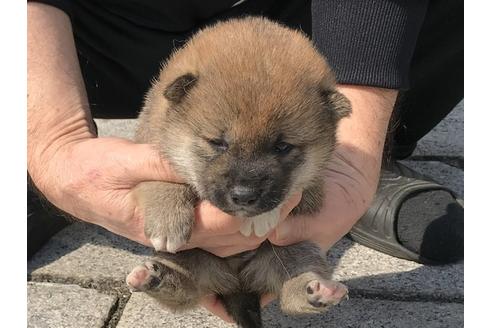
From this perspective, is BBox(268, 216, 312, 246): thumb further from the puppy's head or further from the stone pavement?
the stone pavement

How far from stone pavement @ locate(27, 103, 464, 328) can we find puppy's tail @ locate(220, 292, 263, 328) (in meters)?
0.21

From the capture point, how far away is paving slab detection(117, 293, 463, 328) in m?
3.35

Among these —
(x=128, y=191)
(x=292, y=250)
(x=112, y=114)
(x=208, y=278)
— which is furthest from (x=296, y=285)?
(x=112, y=114)

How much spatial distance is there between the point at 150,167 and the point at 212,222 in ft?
1.07

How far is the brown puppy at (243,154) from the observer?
2.62 meters

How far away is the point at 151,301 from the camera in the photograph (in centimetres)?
351

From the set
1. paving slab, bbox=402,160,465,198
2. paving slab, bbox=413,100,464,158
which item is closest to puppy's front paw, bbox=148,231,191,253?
paving slab, bbox=402,160,465,198

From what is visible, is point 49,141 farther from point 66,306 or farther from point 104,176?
point 66,306

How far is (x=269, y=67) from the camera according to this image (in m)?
2.70

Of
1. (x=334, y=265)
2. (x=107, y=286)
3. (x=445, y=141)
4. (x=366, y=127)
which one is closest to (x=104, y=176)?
(x=107, y=286)

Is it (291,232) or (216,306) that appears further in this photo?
(216,306)

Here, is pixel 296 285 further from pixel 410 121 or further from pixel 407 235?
pixel 410 121

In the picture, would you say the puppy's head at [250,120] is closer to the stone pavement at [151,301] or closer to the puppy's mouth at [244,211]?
the puppy's mouth at [244,211]

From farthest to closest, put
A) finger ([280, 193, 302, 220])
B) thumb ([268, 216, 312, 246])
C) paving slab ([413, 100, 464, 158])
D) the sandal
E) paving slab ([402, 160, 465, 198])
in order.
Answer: paving slab ([413, 100, 464, 158]) → paving slab ([402, 160, 465, 198]) → the sandal → thumb ([268, 216, 312, 246]) → finger ([280, 193, 302, 220])
